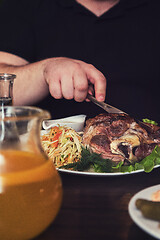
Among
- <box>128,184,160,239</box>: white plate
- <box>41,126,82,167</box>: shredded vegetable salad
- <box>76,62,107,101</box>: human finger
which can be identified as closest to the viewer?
<box>128,184,160,239</box>: white plate

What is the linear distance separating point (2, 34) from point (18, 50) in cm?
18

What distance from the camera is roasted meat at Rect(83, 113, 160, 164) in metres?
1.17

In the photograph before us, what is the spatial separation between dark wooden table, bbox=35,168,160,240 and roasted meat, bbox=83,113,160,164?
0.47 ft

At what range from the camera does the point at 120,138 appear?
3.98 ft

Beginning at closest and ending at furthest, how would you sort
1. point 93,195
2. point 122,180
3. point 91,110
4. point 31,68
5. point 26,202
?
1. point 26,202
2. point 93,195
3. point 122,180
4. point 31,68
5. point 91,110

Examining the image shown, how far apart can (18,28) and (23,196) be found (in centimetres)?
205

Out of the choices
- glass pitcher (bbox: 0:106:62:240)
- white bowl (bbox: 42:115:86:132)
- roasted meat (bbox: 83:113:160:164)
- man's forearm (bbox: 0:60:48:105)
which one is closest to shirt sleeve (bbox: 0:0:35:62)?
man's forearm (bbox: 0:60:48:105)

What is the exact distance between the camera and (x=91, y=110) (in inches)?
94.3

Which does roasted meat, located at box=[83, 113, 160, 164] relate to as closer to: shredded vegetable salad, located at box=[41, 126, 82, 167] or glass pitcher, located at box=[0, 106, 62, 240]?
shredded vegetable salad, located at box=[41, 126, 82, 167]

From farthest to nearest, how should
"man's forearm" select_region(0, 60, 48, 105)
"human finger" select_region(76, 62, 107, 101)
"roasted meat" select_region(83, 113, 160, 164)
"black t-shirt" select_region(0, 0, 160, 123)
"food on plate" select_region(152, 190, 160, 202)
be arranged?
1. "black t-shirt" select_region(0, 0, 160, 123)
2. "man's forearm" select_region(0, 60, 48, 105)
3. "human finger" select_region(76, 62, 107, 101)
4. "roasted meat" select_region(83, 113, 160, 164)
5. "food on plate" select_region(152, 190, 160, 202)

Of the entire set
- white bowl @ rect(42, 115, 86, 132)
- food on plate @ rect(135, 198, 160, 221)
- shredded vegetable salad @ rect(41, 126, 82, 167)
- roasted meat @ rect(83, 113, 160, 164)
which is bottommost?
shredded vegetable salad @ rect(41, 126, 82, 167)

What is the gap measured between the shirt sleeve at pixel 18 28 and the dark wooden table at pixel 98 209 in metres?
1.59

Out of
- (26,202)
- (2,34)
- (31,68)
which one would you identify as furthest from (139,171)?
(2,34)

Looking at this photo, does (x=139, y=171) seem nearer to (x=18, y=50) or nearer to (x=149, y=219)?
(x=149, y=219)
